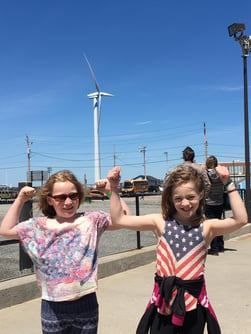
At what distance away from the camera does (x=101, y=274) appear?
534 centimetres

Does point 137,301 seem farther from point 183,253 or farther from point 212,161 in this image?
point 212,161

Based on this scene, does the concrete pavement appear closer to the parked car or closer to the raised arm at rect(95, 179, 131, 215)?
the parked car

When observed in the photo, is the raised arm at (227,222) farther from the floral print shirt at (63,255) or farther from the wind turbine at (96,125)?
the wind turbine at (96,125)

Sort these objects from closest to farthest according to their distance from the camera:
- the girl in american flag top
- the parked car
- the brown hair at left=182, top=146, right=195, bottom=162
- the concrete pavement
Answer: the girl in american flag top, the parked car, the concrete pavement, the brown hair at left=182, top=146, right=195, bottom=162

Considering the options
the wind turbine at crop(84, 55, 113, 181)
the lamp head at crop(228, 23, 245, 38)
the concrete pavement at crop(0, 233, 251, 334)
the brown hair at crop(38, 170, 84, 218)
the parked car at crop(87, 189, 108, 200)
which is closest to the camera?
the brown hair at crop(38, 170, 84, 218)

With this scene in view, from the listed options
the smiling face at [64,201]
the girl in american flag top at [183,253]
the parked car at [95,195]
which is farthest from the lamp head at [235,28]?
Result: the smiling face at [64,201]

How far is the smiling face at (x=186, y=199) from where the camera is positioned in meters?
2.29

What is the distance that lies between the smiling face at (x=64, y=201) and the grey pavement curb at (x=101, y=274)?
2.16 metres

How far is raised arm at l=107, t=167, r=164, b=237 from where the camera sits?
2410mm

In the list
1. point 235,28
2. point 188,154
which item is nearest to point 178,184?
point 188,154

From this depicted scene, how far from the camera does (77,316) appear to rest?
2.22 meters

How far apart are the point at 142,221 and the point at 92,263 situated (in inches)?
16.2

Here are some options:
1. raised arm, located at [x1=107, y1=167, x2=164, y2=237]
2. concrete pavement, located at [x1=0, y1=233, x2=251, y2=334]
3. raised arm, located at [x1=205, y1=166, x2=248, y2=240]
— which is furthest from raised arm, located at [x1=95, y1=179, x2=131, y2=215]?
concrete pavement, located at [x1=0, y1=233, x2=251, y2=334]

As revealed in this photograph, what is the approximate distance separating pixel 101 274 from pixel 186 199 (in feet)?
11.0
